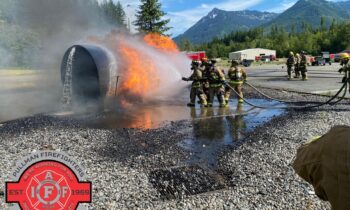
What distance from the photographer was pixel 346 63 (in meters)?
11.0

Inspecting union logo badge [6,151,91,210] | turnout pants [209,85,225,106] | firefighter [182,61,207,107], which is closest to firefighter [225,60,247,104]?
turnout pants [209,85,225,106]

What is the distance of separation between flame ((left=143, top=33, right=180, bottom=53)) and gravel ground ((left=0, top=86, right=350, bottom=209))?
27.0 ft

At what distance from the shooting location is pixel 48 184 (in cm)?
220

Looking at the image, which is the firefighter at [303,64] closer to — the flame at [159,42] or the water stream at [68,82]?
the flame at [159,42]

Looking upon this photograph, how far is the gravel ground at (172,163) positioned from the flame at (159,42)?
8225 millimetres

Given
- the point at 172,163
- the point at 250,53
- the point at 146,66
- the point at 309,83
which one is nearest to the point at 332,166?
the point at 172,163

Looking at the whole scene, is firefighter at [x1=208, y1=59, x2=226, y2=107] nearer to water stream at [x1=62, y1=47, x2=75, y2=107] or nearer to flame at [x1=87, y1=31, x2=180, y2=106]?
flame at [x1=87, y1=31, x2=180, y2=106]

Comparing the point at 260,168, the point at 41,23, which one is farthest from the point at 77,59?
the point at 260,168

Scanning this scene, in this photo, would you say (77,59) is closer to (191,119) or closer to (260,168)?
(191,119)

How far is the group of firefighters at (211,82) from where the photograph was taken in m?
11.1

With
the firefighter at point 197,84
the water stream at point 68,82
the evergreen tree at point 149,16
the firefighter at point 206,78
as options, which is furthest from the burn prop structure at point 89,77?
the evergreen tree at point 149,16

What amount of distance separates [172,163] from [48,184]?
11.9 ft

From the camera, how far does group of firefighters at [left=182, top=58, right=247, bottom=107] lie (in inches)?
438

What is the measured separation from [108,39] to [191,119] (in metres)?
6.24
